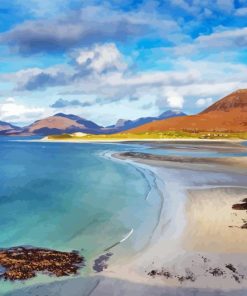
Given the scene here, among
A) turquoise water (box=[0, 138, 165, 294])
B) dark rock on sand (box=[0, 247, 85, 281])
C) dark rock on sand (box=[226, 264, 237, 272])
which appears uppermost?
dark rock on sand (box=[0, 247, 85, 281])

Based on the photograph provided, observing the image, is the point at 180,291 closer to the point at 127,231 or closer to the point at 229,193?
the point at 127,231

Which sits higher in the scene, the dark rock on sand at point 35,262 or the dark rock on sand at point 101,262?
the dark rock on sand at point 35,262

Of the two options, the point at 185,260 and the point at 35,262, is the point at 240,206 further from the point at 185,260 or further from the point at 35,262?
the point at 35,262

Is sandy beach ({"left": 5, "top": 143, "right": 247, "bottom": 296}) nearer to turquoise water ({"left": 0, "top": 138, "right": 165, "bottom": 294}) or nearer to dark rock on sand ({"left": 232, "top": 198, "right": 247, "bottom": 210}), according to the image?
dark rock on sand ({"left": 232, "top": 198, "right": 247, "bottom": 210})

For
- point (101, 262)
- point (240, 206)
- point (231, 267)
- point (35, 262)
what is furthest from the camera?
point (240, 206)

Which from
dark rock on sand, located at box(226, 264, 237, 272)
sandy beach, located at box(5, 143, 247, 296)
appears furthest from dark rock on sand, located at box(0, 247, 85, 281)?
dark rock on sand, located at box(226, 264, 237, 272)

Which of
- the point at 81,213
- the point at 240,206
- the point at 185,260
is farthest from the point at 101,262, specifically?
the point at 240,206

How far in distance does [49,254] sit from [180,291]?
603 centimetres

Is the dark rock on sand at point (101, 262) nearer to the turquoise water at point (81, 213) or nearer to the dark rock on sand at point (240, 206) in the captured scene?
the turquoise water at point (81, 213)

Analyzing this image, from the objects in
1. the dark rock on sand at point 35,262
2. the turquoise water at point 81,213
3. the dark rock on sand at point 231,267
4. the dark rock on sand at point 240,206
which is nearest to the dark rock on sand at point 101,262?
the turquoise water at point 81,213

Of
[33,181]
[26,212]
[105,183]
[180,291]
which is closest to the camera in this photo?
[180,291]

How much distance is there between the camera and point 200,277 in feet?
42.9

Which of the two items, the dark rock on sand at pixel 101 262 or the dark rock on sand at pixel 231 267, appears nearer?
the dark rock on sand at pixel 231 267

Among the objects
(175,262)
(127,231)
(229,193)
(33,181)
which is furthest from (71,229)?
(33,181)
